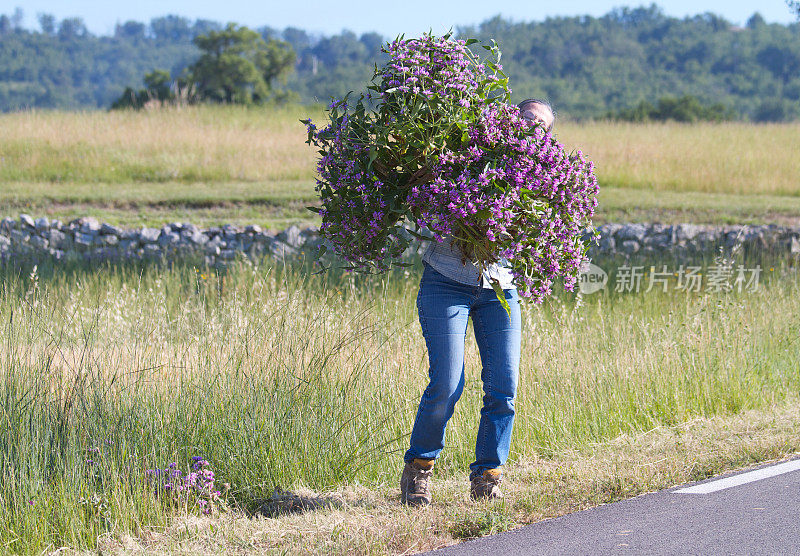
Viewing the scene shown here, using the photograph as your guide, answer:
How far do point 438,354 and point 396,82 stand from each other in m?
1.33

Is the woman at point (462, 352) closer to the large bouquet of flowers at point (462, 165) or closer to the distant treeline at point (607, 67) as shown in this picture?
the large bouquet of flowers at point (462, 165)

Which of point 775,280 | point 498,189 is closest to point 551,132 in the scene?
point 498,189

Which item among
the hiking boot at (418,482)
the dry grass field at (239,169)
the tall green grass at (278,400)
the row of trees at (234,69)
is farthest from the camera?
the row of trees at (234,69)

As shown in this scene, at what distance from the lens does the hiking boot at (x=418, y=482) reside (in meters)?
4.42

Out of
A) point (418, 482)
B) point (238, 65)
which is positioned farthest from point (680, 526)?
point (238, 65)

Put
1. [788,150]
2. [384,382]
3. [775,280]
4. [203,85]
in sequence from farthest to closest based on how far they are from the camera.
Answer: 1. [203,85]
2. [788,150]
3. [775,280]
4. [384,382]

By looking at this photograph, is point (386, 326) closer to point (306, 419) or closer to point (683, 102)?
point (306, 419)

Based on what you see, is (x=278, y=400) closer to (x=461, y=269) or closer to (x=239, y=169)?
(x=461, y=269)

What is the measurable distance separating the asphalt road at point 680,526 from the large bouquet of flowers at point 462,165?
1159mm

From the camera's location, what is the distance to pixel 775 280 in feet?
37.0

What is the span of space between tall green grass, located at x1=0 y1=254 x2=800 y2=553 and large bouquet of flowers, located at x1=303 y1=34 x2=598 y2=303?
141cm

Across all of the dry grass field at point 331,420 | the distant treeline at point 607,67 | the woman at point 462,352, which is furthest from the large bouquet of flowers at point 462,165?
the distant treeline at point 607,67

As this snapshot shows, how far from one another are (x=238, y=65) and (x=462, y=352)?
43.7 meters

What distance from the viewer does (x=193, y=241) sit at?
1345 cm
